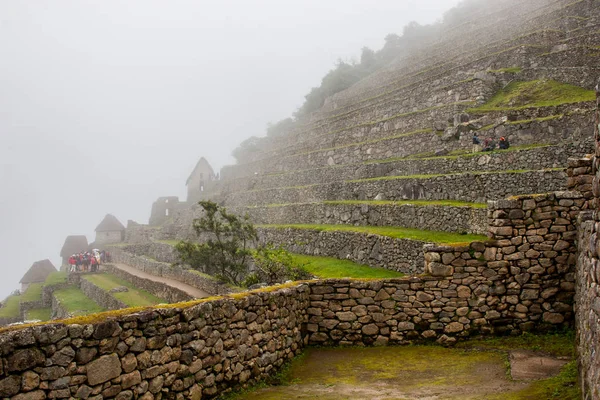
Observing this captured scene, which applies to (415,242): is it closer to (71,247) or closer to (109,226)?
(109,226)

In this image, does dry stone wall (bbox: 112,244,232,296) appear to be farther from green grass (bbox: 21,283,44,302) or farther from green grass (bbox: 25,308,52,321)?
green grass (bbox: 21,283,44,302)

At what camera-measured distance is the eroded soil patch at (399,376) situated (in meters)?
7.62

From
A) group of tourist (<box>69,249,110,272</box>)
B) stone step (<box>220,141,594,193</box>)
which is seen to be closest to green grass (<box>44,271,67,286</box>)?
group of tourist (<box>69,249,110,272</box>)

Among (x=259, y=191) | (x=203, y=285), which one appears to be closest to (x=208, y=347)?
(x=203, y=285)

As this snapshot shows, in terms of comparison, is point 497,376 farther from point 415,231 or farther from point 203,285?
point 203,285

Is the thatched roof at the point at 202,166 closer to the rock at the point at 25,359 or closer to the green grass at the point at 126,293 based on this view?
the green grass at the point at 126,293

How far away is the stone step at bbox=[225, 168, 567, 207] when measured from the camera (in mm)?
16469

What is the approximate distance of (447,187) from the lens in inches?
763

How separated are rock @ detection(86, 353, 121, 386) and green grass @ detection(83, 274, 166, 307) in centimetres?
2037

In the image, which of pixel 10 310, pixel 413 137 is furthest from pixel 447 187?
pixel 10 310

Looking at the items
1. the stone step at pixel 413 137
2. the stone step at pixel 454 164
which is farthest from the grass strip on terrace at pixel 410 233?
the stone step at pixel 413 137

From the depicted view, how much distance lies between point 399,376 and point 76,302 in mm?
30473

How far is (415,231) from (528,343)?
8.58 meters

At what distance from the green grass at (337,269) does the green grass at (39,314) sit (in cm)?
2422
